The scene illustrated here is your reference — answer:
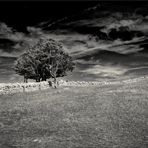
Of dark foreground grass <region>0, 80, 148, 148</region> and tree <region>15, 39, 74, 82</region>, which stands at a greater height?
tree <region>15, 39, 74, 82</region>

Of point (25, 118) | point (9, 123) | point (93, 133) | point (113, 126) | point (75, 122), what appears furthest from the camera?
point (25, 118)

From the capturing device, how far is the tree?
71488 mm

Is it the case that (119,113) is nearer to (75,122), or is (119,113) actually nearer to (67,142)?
(75,122)

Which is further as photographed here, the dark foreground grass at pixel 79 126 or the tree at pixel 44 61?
the tree at pixel 44 61

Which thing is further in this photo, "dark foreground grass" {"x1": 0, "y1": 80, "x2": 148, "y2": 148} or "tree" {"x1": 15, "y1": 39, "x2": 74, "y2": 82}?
"tree" {"x1": 15, "y1": 39, "x2": 74, "y2": 82}

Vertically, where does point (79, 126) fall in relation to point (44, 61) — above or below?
below

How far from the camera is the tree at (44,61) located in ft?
235

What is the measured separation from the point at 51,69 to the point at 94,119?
5646cm

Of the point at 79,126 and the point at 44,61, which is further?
the point at 44,61

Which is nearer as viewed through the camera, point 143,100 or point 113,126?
point 113,126

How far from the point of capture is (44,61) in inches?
2867

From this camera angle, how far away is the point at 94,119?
1730 cm

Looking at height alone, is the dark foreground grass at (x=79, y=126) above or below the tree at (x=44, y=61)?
below

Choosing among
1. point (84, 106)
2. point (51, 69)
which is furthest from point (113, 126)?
point (51, 69)
